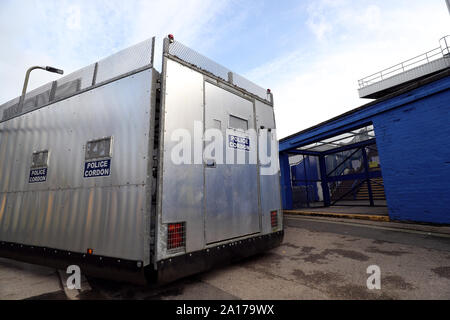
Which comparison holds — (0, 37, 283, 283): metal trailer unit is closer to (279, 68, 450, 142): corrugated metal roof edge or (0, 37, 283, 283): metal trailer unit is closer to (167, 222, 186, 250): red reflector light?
(167, 222, 186, 250): red reflector light

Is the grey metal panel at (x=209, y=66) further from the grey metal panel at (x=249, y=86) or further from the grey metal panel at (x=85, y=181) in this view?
the grey metal panel at (x=85, y=181)

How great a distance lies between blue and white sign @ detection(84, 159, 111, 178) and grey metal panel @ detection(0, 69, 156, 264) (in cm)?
9

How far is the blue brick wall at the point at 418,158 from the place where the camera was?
6.45m

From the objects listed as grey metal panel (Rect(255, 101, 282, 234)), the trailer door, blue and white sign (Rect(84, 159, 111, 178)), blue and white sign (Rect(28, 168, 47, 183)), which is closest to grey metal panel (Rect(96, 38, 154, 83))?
the trailer door

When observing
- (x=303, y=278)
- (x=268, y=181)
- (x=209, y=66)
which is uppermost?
(x=209, y=66)

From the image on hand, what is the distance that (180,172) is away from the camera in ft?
10.4

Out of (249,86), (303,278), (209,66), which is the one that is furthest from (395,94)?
(303,278)

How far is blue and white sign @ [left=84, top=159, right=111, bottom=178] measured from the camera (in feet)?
10.8

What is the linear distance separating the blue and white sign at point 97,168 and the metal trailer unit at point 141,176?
0.02m

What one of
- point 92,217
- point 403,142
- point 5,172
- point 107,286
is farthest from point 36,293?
point 403,142

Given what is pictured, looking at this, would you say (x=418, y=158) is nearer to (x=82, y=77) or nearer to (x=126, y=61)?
(x=126, y=61)

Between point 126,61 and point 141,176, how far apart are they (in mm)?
2216

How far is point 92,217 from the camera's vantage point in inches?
129
